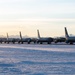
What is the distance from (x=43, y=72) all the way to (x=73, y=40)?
64991 mm

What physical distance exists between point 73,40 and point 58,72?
213 feet

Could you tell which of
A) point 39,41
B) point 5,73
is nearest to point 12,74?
point 5,73

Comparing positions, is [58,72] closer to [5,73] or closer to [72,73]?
[72,73]

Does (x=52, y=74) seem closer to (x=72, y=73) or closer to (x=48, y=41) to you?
(x=72, y=73)

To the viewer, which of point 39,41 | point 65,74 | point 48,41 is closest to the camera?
point 65,74

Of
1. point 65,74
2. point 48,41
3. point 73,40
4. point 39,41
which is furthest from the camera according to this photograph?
point 39,41

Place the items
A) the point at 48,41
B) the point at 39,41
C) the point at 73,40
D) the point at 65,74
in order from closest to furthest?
the point at 65,74 → the point at 73,40 → the point at 48,41 → the point at 39,41

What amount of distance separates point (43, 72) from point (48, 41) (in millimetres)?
78426

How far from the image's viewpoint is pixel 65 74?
1831 centimetres

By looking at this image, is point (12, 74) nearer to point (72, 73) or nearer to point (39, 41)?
point (72, 73)

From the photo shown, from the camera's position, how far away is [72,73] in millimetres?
18641

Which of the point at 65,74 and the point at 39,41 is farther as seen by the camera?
the point at 39,41

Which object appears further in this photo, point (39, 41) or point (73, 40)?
point (39, 41)

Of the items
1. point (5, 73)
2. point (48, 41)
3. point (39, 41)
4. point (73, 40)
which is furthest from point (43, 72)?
point (39, 41)
